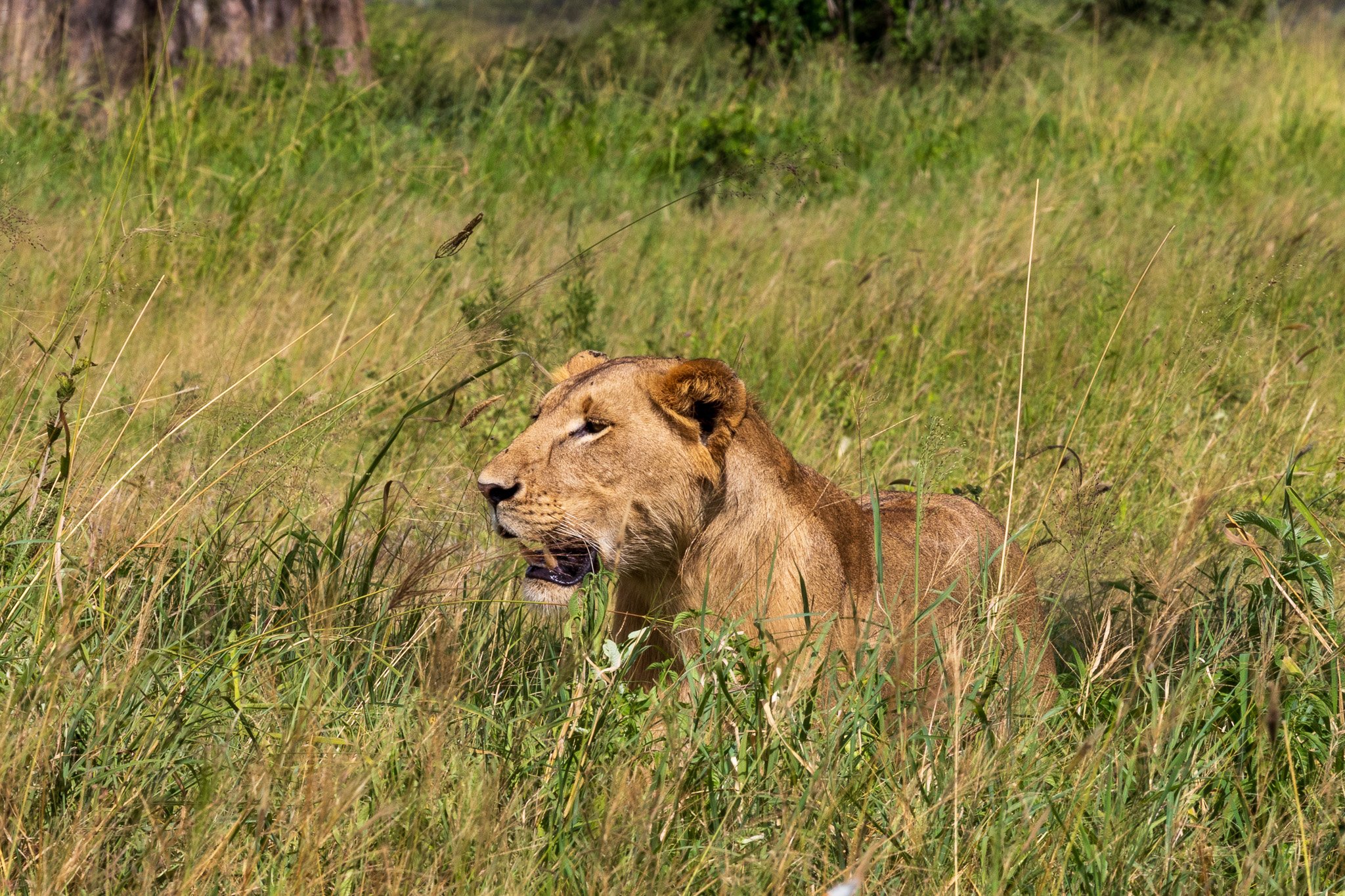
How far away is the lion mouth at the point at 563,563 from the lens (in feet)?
9.70

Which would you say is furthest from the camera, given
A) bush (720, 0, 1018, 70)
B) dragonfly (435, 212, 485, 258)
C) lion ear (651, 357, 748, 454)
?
bush (720, 0, 1018, 70)

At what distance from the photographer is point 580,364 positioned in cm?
335

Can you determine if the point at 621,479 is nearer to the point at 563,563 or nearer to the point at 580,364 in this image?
the point at 563,563

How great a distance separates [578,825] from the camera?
2.14m

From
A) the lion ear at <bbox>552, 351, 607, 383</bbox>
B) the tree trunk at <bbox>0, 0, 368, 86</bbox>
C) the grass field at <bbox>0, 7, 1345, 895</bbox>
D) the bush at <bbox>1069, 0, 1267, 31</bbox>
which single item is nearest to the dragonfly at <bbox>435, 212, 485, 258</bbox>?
the grass field at <bbox>0, 7, 1345, 895</bbox>

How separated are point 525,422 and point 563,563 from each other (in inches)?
58.0

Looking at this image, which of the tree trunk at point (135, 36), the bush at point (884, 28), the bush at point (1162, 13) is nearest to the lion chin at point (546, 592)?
the tree trunk at point (135, 36)

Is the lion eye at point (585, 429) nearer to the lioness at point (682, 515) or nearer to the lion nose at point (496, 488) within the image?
the lioness at point (682, 515)

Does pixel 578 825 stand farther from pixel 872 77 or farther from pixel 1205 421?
pixel 872 77

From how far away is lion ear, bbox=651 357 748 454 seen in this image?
2885mm

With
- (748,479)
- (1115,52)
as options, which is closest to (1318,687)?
(748,479)

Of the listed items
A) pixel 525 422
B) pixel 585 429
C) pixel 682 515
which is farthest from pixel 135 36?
pixel 682 515

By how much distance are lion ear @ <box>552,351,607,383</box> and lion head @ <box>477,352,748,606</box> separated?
0.28m

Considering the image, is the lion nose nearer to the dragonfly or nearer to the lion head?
the lion head
